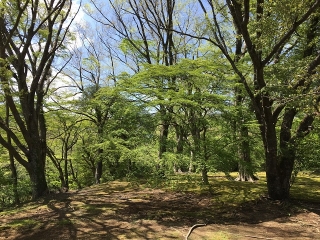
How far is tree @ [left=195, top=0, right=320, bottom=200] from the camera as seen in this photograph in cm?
477

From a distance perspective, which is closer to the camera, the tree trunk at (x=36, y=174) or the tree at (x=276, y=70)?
the tree at (x=276, y=70)

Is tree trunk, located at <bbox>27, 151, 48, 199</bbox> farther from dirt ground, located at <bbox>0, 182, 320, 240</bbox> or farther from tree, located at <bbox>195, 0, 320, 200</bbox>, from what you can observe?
tree, located at <bbox>195, 0, 320, 200</bbox>

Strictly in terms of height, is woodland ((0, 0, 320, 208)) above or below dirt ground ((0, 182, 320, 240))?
above

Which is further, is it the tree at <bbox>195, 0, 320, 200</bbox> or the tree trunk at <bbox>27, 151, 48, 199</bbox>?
the tree trunk at <bbox>27, 151, 48, 199</bbox>

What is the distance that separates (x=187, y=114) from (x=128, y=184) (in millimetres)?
3700

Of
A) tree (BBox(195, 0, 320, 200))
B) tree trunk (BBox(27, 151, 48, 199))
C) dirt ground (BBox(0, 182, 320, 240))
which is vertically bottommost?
dirt ground (BBox(0, 182, 320, 240))

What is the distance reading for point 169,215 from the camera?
571 centimetres

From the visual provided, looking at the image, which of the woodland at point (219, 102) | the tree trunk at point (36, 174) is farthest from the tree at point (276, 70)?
the tree trunk at point (36, 174)

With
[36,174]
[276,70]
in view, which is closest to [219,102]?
[276,70]

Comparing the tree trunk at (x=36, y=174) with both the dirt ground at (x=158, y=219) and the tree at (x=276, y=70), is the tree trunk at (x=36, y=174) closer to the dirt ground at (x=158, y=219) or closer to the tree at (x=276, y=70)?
the dirt ground at (x=158, y=219)

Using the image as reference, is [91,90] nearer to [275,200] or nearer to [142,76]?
[142,76]

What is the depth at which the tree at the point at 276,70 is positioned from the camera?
4773 millimetres

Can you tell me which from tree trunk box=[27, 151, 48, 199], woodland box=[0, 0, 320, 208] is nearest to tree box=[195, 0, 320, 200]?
woodland box=[0, 0, 320, 208]

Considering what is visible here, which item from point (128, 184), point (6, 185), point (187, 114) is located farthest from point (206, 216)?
point (6, 185)
